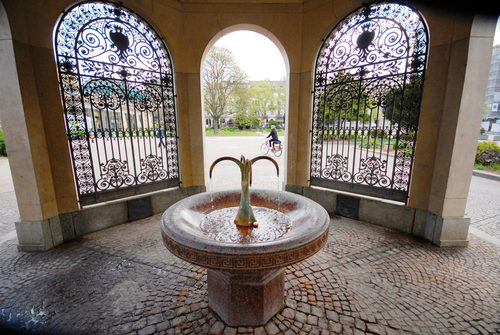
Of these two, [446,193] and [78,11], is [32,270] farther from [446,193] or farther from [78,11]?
[446,193]

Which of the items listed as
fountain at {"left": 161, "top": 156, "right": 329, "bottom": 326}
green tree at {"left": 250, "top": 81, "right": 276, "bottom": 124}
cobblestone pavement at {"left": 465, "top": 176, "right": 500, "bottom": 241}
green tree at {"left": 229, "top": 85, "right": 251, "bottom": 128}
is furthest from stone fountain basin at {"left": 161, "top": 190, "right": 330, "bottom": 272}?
green tree at {"left": 250, "top": 81, "right": 276, "bottom": 124}

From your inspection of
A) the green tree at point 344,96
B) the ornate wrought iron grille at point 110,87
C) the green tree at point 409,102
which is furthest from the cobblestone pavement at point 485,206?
the ornate wrought iron grille at point 110,87

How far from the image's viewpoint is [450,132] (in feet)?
11.6

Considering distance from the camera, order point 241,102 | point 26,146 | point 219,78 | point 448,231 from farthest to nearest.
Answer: point 241,102 < point 219,78 < point 448,231 < point 26,146

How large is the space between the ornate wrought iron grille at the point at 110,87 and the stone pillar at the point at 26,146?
0.45m

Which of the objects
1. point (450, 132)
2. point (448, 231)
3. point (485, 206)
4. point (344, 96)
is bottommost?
point (485, 206)

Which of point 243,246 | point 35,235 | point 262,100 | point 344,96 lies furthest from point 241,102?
point 243,246

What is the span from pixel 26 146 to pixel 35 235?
149cm

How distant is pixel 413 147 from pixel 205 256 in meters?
4.43

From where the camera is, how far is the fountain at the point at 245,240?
5.19 feet

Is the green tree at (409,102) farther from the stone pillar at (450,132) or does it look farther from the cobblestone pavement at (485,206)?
the cobblestone pavement at (485,206)

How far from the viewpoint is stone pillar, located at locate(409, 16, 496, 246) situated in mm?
3291

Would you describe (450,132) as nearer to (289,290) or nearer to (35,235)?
(289,290)

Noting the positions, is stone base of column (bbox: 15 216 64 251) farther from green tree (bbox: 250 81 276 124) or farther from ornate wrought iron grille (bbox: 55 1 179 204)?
green tree (bbox: 250 81 276 124)
